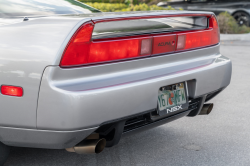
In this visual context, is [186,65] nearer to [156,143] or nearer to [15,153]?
[156,143]

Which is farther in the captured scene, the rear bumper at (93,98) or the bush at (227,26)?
the bush at (227,26)

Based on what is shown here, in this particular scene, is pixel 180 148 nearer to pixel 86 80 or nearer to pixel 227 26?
pixel 86 80

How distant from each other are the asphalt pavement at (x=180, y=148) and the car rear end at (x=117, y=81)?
16.7 inches

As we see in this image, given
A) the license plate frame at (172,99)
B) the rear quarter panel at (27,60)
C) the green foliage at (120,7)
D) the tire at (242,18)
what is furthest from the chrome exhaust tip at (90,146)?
the tire at (242,18)

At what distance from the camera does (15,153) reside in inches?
121

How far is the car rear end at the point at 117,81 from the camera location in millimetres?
2209

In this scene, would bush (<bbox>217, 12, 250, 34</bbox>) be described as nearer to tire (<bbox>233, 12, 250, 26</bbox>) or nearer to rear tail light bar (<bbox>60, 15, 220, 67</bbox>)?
tire (<bbox>233, 12, 250, 26</bbox>)

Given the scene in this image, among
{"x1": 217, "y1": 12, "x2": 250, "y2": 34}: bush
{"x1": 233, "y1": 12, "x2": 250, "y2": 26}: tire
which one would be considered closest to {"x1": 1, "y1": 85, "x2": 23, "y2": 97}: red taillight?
{"x1": 217, "y1": 12, "x2": 250, "y2": 34}: bush

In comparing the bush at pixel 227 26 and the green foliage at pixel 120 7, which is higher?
the green foliage at pixel 120 7

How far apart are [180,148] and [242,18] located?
13.7 m

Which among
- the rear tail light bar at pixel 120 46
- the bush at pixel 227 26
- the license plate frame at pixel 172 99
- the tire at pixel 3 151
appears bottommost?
the bush at pixel 227 26

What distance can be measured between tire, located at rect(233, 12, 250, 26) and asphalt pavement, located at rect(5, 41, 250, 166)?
12.2 meters

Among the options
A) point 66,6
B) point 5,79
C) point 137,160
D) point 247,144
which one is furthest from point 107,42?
point 247,144

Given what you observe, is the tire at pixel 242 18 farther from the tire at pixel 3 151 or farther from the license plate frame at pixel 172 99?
the tire at pixel 3 151
